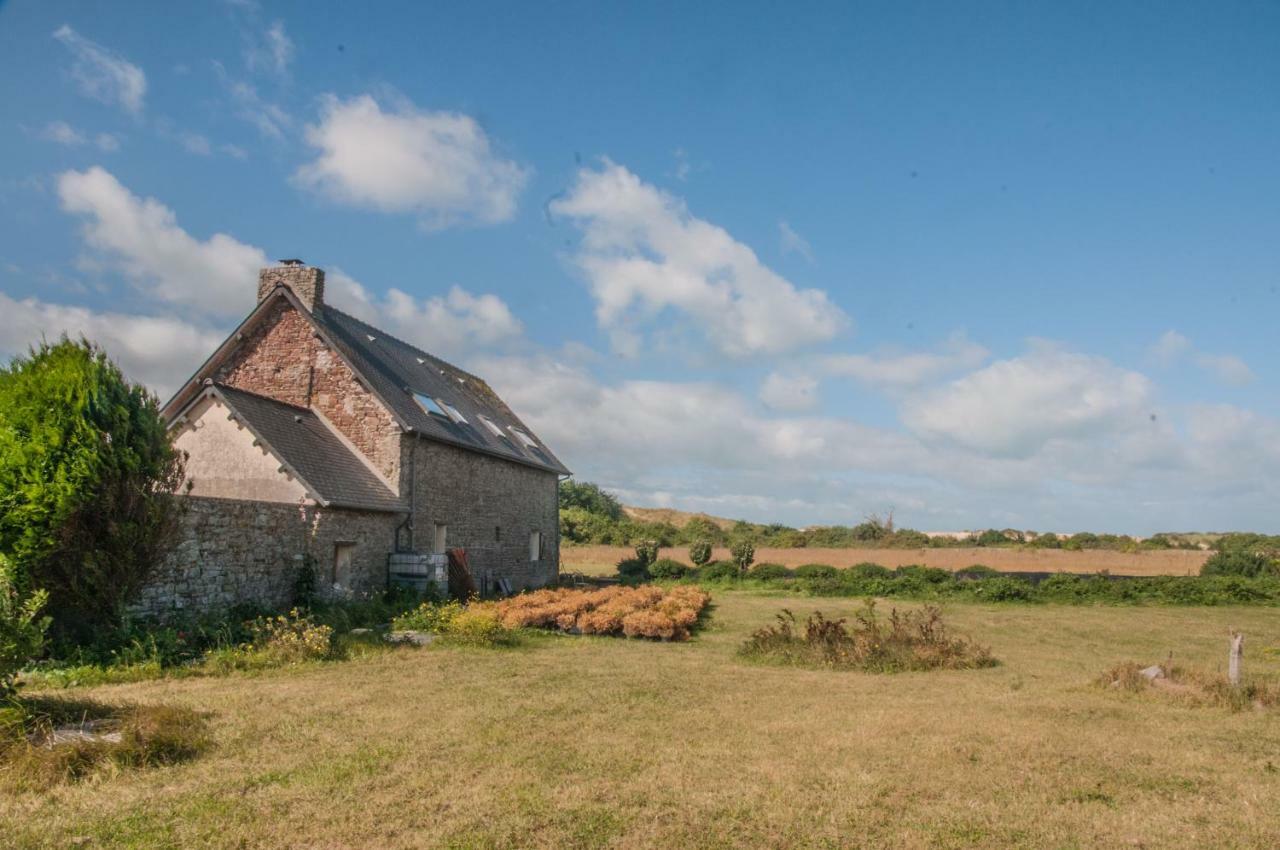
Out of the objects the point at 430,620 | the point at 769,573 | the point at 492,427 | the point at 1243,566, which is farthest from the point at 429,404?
the point at 1243,566

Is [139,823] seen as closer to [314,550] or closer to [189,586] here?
[189,586]

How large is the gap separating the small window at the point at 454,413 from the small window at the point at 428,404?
0.35 meters

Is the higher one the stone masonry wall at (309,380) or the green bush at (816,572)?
the stone masonry wall at (309,380)

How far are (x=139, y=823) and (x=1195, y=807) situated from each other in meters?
7.68

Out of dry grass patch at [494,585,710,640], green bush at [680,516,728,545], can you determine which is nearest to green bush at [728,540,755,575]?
dry grass patch at [494,585,710,640]

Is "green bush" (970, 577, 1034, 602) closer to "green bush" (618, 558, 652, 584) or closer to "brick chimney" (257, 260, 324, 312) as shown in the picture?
"green bush" (618, 558, 652, 584)

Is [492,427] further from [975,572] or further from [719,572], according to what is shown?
[975,572]

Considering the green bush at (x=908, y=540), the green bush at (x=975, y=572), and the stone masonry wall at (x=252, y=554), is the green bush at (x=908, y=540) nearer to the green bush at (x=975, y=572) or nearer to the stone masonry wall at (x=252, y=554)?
the green bush at (x=975, y=572)

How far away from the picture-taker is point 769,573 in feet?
114

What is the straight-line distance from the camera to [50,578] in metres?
11.1

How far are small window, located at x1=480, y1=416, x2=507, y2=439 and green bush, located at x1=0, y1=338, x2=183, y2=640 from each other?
1561 centimetres

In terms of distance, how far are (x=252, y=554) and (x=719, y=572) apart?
2351 centimetres

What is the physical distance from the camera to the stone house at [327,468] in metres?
14.4

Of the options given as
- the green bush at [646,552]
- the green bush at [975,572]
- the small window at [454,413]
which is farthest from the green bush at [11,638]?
the green bush at [975,572]
